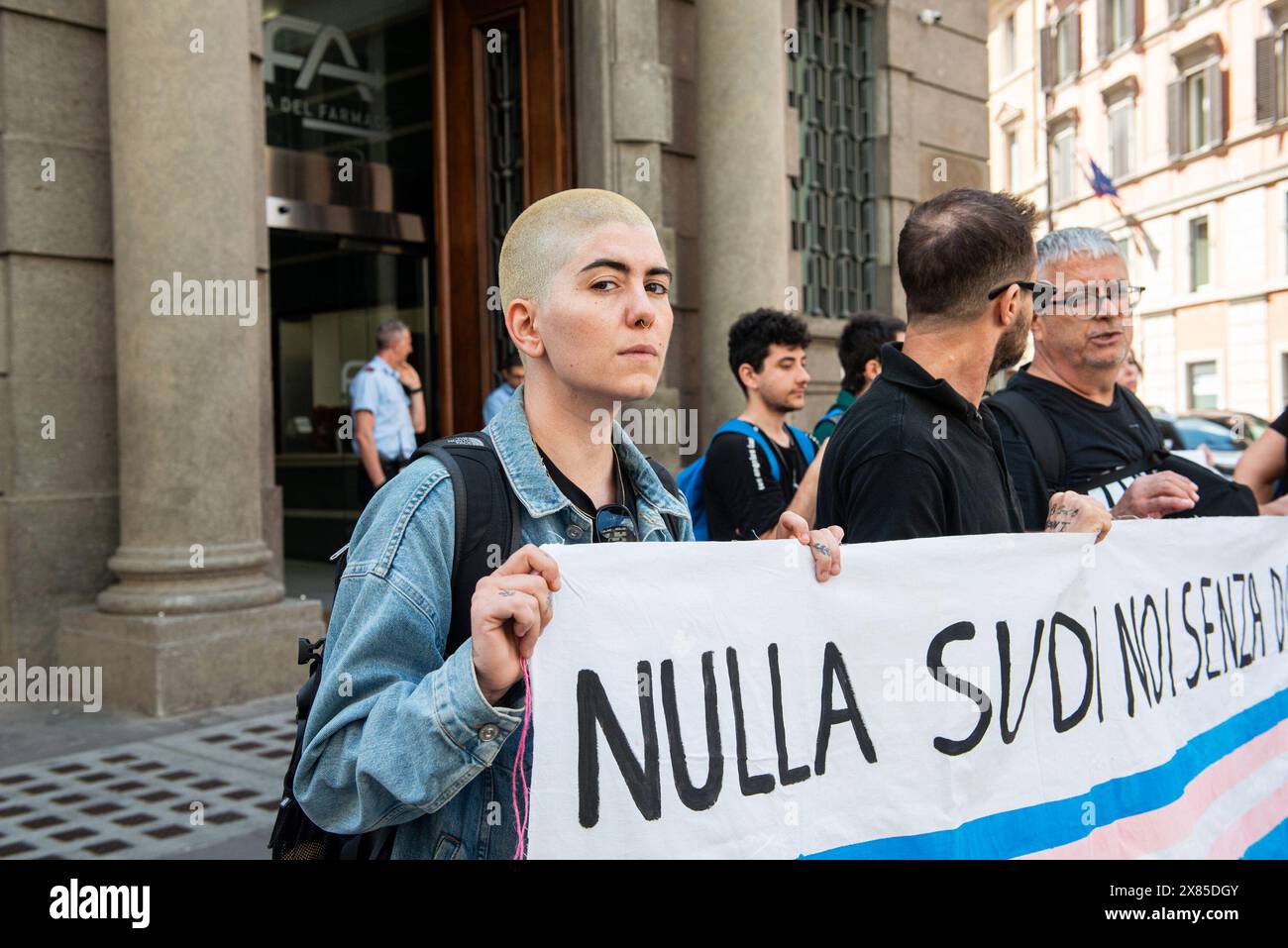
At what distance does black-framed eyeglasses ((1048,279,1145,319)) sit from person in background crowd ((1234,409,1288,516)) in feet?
4.26

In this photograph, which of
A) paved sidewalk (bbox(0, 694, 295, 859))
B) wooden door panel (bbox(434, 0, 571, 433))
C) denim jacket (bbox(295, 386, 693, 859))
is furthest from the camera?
wooden door panel (bbox(434, 0, 571, 433))

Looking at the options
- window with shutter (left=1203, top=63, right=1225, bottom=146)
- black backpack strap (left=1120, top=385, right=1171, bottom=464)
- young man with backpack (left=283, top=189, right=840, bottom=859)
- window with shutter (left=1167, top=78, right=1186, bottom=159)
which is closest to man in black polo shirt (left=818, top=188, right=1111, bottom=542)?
young man with backpack (left=283, top=189, right=840, bottom=859)

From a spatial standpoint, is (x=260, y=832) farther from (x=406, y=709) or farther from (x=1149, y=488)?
(x=1149, y=488)

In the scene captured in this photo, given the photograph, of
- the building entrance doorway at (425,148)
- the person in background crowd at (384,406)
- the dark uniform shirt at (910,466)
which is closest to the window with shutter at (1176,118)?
the building entrance doorway at (425,148)

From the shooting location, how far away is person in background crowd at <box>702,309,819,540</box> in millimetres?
4668

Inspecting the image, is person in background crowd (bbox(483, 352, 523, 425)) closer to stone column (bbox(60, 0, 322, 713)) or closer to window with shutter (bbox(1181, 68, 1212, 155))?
stone column (bbox(60, 0, 322, 713))

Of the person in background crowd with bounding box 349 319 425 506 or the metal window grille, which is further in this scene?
the metal window grille

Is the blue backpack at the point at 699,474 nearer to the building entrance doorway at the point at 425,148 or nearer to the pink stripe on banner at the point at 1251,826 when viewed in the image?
the pink stripe on banner at the point at 1251,826

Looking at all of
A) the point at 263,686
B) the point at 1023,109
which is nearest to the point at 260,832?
the point at 263,686

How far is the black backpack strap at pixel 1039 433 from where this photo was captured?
3207mm

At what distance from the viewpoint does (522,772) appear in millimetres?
1789

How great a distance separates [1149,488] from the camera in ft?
10.2

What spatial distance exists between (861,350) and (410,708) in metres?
4.08

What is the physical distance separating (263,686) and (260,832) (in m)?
1.98
